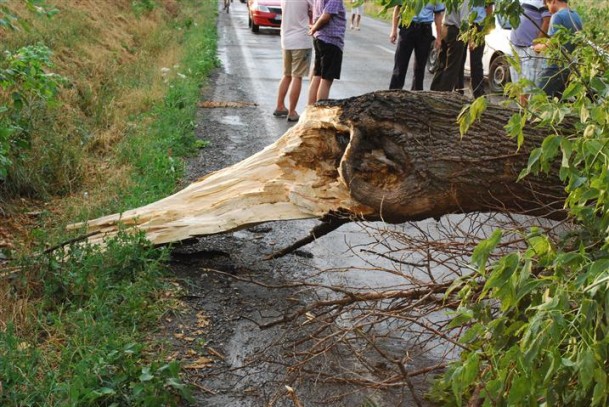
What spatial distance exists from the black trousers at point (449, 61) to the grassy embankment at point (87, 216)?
3.02 meters

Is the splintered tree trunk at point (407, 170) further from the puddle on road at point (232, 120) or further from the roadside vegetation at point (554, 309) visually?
the puddle on road at point (232, 120)

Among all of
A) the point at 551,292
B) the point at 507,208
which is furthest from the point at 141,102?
the point at 551,292

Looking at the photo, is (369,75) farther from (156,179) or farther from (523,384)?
(523,384)

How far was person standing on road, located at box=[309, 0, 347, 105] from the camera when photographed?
963 centimetres

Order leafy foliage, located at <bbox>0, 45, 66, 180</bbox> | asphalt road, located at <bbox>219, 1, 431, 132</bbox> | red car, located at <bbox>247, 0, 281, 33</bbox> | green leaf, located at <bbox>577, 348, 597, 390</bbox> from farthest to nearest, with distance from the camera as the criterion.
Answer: red car, located at <bbox>247, 0, 281, 33</bbox> → asphalt road, located at <bbox>219, 1, 431, 132</bbox> → leafy foliage, located at <bbox>0, 45, 66, 180</bbox> → green leaf, located at <bbox>577, 348, 597, 390</bbox>

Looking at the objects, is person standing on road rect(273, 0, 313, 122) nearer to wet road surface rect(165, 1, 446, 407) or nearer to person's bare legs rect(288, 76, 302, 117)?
person's bare legs rect(288, 76, 302, 117)

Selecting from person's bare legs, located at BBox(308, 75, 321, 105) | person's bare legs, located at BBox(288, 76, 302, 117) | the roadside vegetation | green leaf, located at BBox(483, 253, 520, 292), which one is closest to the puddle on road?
person's bare legs, located at BBox(288, 76, 302, 117)

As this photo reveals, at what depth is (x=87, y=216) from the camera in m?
6.41

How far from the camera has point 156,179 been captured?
7527mm

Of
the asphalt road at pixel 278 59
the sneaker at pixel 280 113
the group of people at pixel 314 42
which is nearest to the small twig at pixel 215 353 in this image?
the group of people at pixel 314 42

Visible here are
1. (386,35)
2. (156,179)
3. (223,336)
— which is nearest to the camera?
(223,336)

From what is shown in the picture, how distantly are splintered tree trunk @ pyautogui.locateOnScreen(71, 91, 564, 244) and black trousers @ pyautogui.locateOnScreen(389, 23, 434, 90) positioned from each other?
5090 mm

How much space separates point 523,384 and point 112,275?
3353 millimetres

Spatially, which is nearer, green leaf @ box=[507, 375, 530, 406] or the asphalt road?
green leaf @ box=[507, 375, 530, 406]
